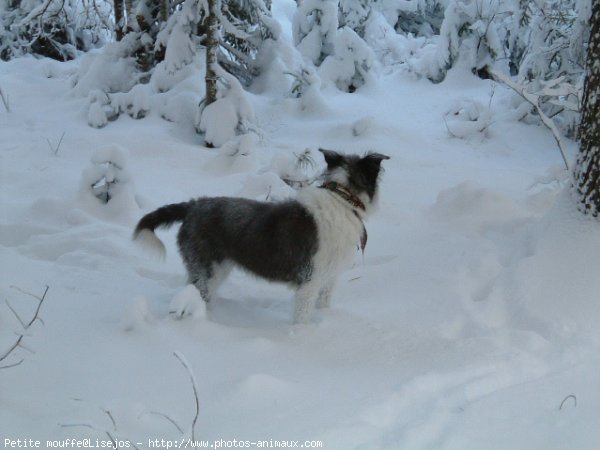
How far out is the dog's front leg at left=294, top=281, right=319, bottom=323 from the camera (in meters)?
3.86

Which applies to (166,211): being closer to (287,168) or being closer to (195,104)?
(287,168)

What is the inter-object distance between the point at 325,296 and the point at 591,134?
267cm

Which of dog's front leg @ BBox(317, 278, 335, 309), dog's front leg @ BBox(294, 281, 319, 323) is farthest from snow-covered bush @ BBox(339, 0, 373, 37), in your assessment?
dog's front leg @ BBox(294, 281, 319, 323)

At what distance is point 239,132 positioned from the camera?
9.06 m

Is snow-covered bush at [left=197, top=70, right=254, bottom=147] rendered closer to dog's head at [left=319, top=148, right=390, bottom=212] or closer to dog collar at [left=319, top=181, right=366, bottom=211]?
dog's head at [left=319, top=148, right=390, bottom=212]

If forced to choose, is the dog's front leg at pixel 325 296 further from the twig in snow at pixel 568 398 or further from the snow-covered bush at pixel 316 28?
the snow-covered bush at pixel 316 28

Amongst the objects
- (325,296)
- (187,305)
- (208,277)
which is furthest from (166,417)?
(325,296)

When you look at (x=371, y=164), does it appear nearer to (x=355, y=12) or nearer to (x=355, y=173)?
(x=355, y=173)

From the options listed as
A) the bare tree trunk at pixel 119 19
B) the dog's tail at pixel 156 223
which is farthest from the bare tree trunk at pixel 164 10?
the dog's tail at pixel 156 223

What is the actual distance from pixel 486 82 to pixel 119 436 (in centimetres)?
1476

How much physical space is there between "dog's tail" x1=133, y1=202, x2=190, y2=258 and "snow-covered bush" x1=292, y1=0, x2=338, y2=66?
1280 cm

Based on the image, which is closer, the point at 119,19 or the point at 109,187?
the point at 109,187

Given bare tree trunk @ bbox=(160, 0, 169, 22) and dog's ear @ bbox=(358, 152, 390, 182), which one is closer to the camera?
dog's ear @ bbox=(358, 152, 390, 182)

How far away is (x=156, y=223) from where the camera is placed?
13.6 feet
